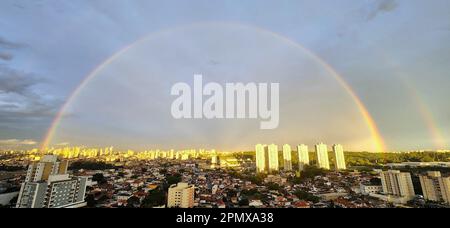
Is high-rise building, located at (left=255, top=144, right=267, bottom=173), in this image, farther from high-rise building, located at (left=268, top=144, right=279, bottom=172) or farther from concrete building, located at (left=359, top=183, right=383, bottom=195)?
concrete building, located at (left=359, top=183, right=383, bottom=195)

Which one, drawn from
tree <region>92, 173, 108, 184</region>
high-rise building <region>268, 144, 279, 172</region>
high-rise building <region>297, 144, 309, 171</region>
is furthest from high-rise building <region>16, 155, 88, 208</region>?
high-rise building <region>297, 144, 309, 171</region>

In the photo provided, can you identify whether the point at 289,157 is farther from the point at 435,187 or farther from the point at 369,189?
the point at 435,187

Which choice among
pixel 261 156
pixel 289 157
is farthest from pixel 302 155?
pixel 261 156

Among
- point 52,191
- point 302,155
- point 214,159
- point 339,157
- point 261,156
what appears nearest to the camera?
point 52,191

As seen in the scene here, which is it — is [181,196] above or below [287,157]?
below

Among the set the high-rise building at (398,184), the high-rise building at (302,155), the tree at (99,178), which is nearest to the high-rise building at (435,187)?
the high-rise building at (398,184)

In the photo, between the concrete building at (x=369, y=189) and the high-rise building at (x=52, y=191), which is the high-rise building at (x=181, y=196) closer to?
the high-rise building at (x=52, y=191)

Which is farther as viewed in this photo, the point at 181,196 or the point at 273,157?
the point at 273,157

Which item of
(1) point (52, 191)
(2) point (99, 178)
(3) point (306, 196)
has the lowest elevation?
(3) point (306, 196)
